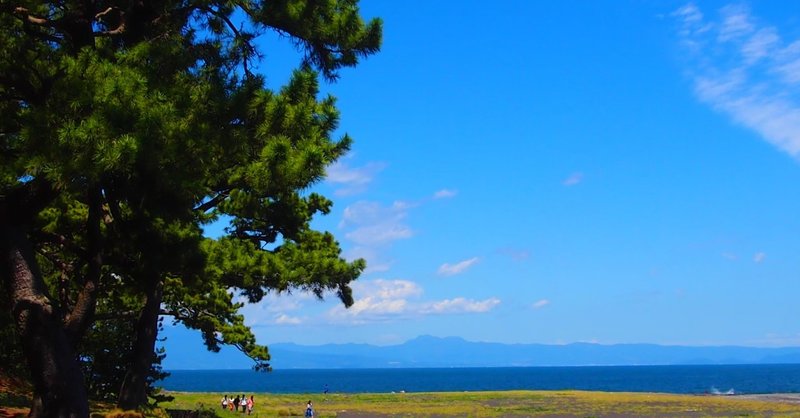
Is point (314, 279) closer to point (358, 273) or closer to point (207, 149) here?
point (358, 273)

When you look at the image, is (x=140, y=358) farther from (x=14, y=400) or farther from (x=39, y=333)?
(x=39, y=333)

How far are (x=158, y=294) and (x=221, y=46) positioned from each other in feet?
29.9

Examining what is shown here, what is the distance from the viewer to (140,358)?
1961 centimetres

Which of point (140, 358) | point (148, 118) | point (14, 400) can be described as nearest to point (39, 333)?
point (148, 118)

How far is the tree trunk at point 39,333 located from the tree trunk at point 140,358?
337 inches

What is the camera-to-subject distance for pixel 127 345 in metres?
24.1

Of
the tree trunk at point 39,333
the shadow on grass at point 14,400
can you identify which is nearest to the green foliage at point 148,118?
the tree trunk at point 39,333

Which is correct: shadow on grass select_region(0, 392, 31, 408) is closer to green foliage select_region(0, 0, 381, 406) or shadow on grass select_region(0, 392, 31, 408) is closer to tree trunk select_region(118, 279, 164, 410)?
tree trunk select_region(118, 279, 164, 410)

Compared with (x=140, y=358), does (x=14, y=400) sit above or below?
below

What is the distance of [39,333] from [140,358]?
1016 centimetres

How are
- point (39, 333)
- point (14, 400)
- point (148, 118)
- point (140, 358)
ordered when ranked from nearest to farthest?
point (148, 118)
point (39, 333)
point (140, 358)
point (14, 400)

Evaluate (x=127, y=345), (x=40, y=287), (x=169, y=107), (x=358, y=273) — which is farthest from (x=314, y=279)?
(x=169, y=107)

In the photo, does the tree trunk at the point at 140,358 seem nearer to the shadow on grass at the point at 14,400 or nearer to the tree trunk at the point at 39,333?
the shadow on grass at the point at 14,400

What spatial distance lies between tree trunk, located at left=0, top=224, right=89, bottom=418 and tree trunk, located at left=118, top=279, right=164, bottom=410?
8.55m
